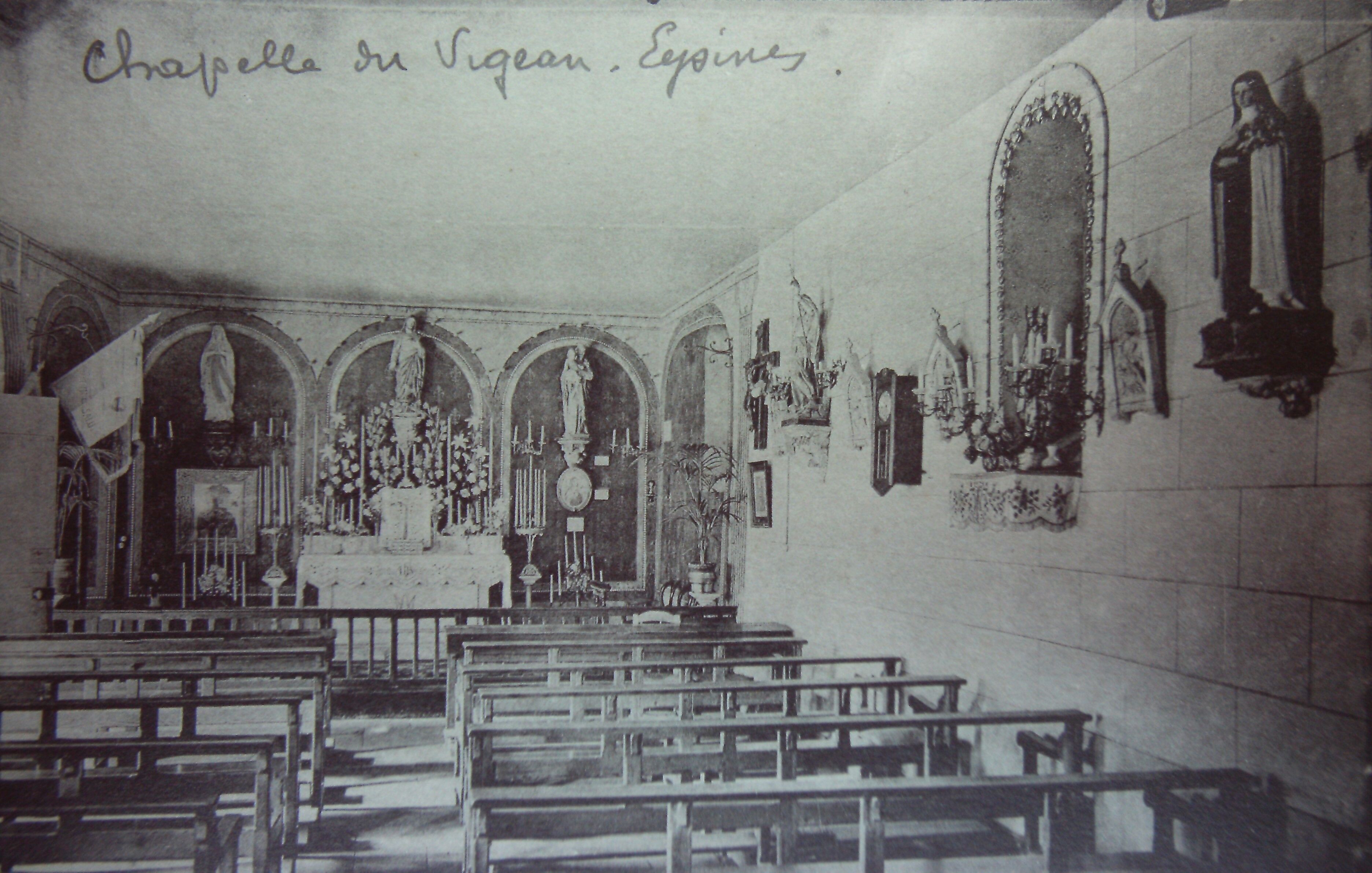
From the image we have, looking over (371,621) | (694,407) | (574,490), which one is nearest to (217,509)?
(574,490)

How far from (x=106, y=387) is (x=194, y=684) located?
4299 mm

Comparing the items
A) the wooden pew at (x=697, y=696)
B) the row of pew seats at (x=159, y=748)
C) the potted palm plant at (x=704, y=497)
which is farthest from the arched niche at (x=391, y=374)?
the wooden pew at (x=697, y=696)

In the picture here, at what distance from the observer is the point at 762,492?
6914 millimetres

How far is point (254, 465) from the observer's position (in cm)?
949

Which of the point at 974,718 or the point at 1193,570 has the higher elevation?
the point at 1193,570

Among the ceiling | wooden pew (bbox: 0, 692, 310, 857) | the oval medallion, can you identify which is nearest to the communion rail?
wooden pew (bbox: 0, 692, 310, 857)

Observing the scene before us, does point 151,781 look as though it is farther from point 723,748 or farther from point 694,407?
point 694,407

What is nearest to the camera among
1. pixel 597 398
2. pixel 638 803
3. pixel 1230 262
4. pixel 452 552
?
pixel 638 803

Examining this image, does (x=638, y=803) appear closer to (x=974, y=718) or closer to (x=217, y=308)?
(x=974, y=718)

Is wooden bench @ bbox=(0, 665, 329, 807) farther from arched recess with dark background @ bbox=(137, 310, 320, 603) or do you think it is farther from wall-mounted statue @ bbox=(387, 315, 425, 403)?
wall-mounted statue @ bbox=(387, 315, 425, 403)

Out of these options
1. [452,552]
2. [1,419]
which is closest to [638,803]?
[1,419]

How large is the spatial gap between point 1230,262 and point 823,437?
333cm

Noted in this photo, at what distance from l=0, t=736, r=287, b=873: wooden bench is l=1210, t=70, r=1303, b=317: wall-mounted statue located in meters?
3.12

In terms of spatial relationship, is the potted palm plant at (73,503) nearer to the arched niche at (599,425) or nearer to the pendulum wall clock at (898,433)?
the arched niche at (599,425)
